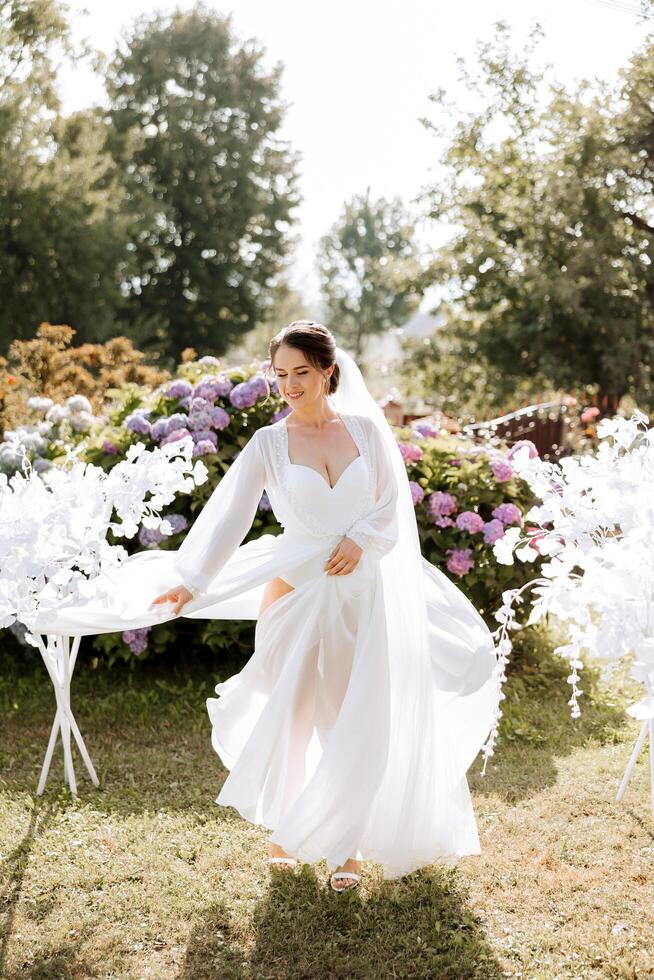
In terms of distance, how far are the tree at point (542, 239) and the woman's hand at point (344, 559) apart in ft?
49.8

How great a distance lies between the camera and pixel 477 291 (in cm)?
2059

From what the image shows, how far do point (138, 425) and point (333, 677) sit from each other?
3101 mm

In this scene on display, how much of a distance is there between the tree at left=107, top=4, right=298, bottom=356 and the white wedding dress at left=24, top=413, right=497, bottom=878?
81.8 ft

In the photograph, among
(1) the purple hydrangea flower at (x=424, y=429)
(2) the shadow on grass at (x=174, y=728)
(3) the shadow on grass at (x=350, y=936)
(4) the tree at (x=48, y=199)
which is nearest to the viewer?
(3) the shadow on grass at (x=350, y=936)

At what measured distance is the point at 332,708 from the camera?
3.48m

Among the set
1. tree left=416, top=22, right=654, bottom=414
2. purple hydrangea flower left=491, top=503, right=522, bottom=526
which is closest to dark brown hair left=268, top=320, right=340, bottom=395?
purple hydrangea flower left=491, top=503, right=522, bottom=526

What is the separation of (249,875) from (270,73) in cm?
3035

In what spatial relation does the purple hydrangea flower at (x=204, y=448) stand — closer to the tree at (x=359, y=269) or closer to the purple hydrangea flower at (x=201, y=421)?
the purple hydrangea flower at (x=201, y=421)

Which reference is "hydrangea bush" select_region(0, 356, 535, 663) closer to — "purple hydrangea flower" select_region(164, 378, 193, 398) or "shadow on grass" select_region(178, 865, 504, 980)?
"purple hydrangea flower" select_region(164, 378, 193, 398)

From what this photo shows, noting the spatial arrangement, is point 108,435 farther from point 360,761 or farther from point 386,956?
point 386,956

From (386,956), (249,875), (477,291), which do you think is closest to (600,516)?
(386,956)

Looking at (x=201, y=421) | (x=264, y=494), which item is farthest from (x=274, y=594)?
(x=201, y=421)

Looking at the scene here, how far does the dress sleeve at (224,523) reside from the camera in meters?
3.50

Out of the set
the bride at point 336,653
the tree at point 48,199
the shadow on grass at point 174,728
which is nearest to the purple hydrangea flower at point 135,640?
the shadow on grass at point 174,728
